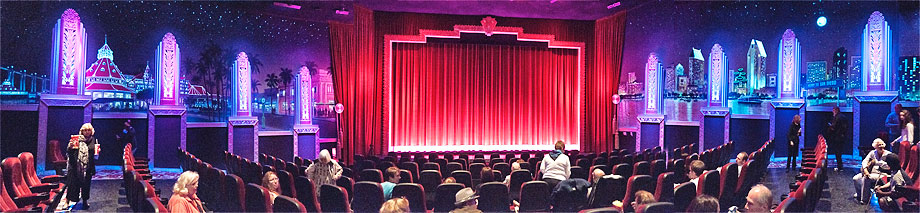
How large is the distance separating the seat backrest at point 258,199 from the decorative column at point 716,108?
442 inches

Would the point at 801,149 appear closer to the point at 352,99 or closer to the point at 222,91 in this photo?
the point at 352,99

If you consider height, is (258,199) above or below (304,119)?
below

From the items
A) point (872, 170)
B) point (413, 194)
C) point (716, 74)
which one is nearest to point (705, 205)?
point (413, 194)

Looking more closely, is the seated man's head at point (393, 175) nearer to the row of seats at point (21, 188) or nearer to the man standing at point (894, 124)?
the row of seats at point (21, 188)

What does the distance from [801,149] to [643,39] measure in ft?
14.7

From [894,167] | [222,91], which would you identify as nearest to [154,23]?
[222,91]

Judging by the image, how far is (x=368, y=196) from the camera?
17.2 ft

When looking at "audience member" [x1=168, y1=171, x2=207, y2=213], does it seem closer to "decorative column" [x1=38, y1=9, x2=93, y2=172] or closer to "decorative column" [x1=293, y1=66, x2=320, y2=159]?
"decorative column" [x1=38, y1=9, x2=93, y2=172]

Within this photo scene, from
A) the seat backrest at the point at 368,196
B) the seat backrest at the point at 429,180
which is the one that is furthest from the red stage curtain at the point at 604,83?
the seat backrest at the point at 368,196

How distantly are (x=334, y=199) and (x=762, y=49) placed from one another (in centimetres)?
1132

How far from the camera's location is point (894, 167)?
6410mm

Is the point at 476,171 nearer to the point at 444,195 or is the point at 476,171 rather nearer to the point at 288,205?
the point at 444,195

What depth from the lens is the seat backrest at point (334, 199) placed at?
466cm

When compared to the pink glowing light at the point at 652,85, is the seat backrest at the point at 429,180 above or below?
below
